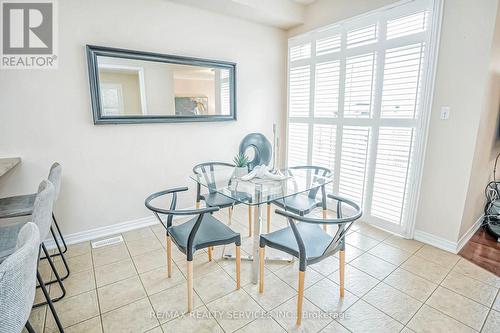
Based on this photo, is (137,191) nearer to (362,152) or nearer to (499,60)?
(362,152)

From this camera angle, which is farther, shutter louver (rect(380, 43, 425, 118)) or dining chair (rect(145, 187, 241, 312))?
shutter louver (rect(380, 43, 425, 118))

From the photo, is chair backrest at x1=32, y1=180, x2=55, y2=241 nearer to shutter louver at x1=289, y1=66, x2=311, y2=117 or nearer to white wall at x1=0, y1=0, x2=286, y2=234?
white wall at x1=0, y1=0, x2=286, y2=234

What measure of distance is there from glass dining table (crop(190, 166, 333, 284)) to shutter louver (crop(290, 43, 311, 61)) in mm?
1701

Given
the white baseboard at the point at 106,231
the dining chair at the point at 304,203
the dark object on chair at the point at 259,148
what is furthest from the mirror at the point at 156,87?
the dining chair at the point at 304,203

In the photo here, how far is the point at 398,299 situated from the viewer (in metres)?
1.77

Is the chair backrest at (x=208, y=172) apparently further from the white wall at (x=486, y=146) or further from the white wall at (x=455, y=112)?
the white wall at (x=486, y=146)

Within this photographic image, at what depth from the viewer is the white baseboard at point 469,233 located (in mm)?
2380

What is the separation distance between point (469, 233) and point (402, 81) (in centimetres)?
167

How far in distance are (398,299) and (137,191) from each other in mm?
2569

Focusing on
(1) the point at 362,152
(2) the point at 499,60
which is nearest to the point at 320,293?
(1) the point at 362,152

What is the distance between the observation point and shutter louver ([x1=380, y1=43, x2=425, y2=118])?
7.68 ft

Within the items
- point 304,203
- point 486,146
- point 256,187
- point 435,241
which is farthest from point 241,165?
point 486,146

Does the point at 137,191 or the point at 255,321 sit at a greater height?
the point at 137,191

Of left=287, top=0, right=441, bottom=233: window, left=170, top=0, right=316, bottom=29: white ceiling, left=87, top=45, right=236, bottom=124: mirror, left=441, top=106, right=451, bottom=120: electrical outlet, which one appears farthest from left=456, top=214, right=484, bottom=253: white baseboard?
left=170, top=0, right=316, bottom=29: white ceiling
